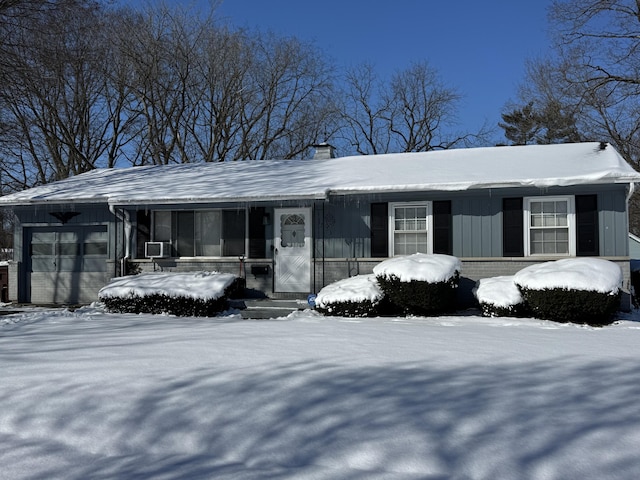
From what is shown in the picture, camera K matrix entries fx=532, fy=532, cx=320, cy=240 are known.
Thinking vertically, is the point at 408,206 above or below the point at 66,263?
above

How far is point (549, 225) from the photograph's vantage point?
39.0 ft

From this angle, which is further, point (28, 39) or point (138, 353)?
point (28, 39)

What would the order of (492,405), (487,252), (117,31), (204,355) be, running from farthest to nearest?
(117,31) < (487,252) < (204,355) < (492,405)

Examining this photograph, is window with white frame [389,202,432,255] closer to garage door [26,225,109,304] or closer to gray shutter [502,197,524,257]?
gray shutter [502,197,524,257]

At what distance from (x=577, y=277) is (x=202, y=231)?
885cm

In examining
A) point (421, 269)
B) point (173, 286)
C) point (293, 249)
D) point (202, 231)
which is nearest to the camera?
point (421, 269)

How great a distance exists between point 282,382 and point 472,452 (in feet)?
6.62

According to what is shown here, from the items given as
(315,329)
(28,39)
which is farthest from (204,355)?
(28,39)

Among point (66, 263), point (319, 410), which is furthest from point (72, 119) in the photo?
point (319, 410)

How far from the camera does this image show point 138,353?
21.3 ft

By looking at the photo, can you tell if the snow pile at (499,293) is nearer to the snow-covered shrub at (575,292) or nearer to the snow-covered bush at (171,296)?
the snow-covered shrub at (575,292)

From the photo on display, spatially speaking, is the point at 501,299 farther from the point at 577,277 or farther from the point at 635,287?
the point at 635,287

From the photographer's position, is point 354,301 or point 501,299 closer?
point 501,299

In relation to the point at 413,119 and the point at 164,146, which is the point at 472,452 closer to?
the point at 164,146
